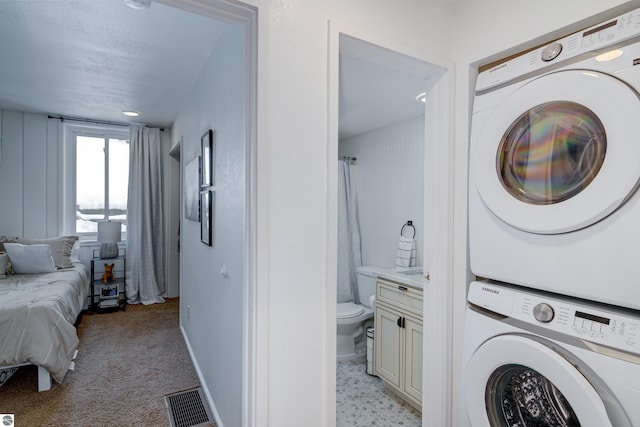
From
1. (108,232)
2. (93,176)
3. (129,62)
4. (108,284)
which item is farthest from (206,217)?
(93,176)

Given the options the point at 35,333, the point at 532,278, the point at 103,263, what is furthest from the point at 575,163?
the point at 103,263

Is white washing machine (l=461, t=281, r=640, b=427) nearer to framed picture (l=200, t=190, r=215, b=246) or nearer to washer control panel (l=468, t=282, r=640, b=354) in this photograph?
washer control panel (l=468, t=282, r=640, b=354)

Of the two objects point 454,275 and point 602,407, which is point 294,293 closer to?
point 454,275

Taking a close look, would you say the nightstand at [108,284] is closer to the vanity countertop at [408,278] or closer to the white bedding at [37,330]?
the white bedding at [37,330]

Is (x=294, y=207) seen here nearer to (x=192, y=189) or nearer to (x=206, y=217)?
(x=206, y=217)

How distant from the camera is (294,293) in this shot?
1.21m

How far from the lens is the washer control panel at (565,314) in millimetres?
958

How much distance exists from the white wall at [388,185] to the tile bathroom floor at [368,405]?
1104mm

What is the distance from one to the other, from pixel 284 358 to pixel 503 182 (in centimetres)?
109

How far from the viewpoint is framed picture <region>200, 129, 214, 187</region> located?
87.5 inches

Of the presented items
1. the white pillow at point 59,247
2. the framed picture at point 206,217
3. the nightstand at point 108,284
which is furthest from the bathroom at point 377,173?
the white pillow at point 59,247

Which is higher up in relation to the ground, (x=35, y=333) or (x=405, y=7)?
(x=405, y=7)

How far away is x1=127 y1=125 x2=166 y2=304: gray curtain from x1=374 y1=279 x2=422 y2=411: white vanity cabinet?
346 centimetres

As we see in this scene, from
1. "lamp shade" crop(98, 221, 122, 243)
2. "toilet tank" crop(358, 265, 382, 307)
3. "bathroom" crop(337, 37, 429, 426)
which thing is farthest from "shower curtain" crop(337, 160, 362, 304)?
"lamp shade" crop(98, 221, 122, 243)
